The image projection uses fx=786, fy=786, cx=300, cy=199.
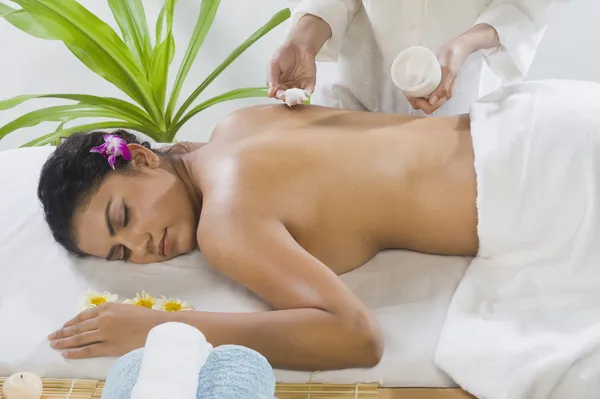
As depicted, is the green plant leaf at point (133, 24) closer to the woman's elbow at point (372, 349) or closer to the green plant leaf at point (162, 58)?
the green plant leaf at point (162, 58)

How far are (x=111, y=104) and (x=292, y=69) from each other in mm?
986

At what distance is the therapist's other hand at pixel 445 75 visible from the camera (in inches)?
64.9

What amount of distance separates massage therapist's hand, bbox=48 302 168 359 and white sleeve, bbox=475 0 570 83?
0.99 m

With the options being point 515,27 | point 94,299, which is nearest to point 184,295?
point 94,299

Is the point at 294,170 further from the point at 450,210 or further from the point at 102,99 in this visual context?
the point at 102,99

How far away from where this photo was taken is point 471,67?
1.99 m

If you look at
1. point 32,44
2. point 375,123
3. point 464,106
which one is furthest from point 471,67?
point 32,44

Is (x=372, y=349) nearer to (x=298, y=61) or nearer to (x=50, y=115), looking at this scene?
(x=298, y=61)

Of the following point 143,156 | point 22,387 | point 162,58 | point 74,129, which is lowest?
point 22,387

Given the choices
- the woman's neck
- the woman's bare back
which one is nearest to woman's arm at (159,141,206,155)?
the woman's neck

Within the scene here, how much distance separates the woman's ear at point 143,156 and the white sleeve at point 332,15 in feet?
1.54

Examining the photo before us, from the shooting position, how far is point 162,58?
2582 millimetres

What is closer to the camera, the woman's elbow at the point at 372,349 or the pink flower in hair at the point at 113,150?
the woman's elbow at the point at 372,349

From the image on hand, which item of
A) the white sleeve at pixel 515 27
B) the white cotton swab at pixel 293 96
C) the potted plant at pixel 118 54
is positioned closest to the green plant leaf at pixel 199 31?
the potted plant at pixel 118 54
